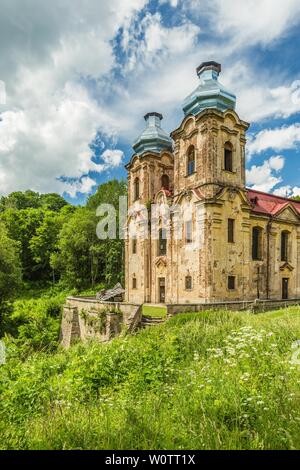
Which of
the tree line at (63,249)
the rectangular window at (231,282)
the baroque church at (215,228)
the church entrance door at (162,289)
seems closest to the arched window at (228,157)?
the baroque church at (215,228)

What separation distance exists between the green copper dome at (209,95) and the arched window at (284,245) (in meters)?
10.5

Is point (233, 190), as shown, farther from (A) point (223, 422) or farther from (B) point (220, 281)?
(A) point (223, 422)

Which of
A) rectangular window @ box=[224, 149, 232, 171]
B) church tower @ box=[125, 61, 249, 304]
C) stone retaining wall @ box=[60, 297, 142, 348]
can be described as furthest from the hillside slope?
rectangular window @ box=[224, 149, 232, 171]

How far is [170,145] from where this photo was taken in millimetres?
29078

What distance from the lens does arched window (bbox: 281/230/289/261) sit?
2525 cm

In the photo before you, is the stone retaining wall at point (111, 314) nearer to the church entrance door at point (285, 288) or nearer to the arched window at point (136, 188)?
the church entrance door at point (285, 288)

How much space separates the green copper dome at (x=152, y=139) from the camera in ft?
93.4

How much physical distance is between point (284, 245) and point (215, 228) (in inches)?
327

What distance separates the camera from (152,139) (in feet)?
93.3

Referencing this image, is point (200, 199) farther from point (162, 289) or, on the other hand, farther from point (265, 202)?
point (162, 289)

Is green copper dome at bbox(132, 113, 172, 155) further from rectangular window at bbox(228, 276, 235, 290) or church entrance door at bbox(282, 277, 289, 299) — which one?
church entrance door at bbox(282, 277, 289, 299)

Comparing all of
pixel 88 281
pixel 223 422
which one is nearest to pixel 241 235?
pixel 223 422

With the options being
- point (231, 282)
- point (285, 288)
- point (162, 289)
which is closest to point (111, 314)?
point (162, 289)
